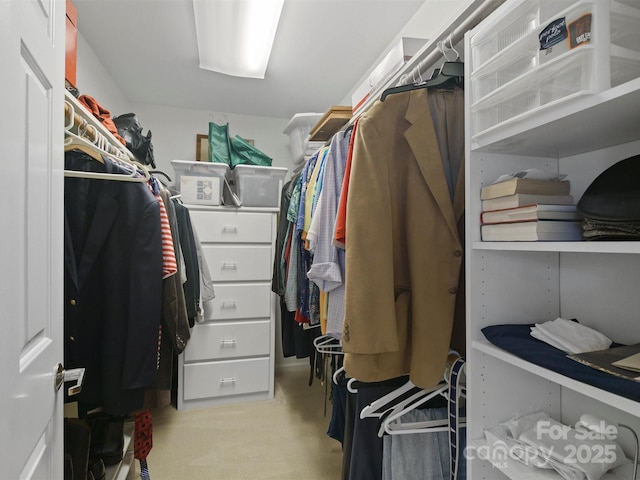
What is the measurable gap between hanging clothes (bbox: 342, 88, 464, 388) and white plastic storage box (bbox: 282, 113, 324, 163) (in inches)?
56.4

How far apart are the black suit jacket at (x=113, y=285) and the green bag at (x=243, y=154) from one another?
147 centimetres

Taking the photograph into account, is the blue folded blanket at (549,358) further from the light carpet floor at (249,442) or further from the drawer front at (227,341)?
the drawer front at (227,341)

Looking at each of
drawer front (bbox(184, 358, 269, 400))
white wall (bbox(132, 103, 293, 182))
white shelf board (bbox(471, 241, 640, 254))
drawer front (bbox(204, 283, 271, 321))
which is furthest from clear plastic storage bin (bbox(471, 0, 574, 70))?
white wall (bbox(132, 103, 293, 182))

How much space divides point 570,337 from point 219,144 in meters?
2.52

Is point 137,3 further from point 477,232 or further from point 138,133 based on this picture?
point 477,232

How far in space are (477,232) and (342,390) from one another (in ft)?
2.75

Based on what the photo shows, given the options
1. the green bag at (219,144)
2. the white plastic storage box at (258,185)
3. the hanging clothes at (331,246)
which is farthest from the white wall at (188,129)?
the hanging clothes at (331,246)

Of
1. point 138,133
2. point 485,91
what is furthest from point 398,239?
point 138,133

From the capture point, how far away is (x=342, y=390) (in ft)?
4.36

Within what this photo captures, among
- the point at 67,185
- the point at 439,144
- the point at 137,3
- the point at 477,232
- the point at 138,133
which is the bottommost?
the point at 477,232

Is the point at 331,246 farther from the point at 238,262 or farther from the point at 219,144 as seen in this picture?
the point at 219,144

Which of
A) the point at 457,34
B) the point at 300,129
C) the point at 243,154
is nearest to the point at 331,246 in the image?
the point at 457,34

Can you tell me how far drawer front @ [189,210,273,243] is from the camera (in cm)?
239

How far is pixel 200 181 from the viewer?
94.4 inches
